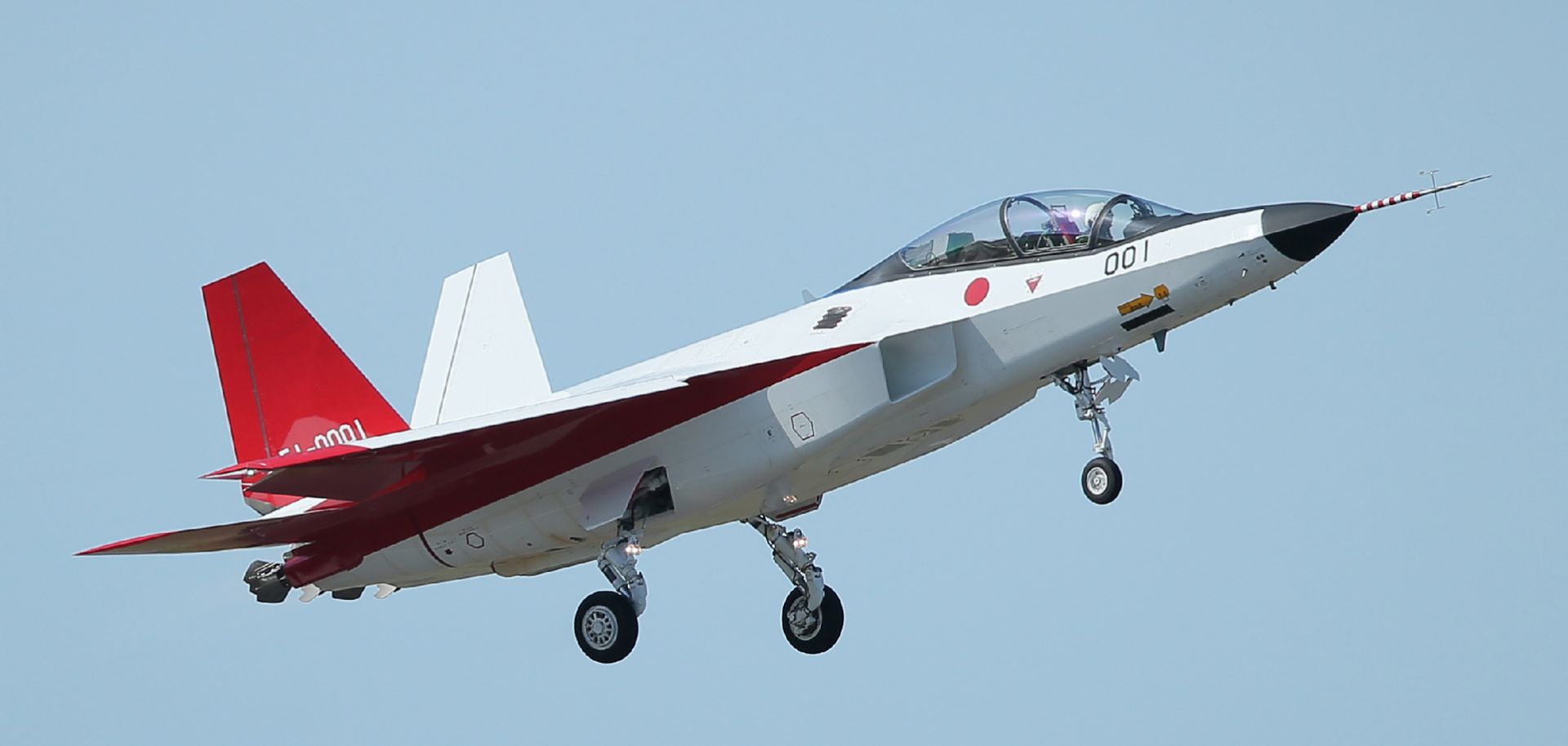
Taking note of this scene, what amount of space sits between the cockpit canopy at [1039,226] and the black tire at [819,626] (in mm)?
3728

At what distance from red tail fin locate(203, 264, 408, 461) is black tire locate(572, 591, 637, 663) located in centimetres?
303

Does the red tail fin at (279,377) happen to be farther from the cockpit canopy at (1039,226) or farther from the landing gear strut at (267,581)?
the cockpit canopy at (1039,226)

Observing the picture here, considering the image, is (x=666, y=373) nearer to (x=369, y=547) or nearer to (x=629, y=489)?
(x=629, y=489)

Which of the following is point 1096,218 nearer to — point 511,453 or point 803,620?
point 803,620

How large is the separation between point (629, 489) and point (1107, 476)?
431cm

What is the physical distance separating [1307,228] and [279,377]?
389 inches

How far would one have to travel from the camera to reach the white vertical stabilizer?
870 inches

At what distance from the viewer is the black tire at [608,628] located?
63.2ft

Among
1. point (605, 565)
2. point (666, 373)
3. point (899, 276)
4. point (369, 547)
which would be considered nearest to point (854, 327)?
point (899, 276)

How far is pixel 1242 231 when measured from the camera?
17172 millimetres

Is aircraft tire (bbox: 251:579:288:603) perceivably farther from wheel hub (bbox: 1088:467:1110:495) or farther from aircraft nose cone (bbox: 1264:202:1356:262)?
aircraft nose cone (bbox: 1264:202:1356:262)

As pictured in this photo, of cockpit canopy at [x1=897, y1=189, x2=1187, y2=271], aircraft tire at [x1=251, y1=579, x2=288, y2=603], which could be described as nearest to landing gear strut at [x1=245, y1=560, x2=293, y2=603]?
aircraft tire at [x1=251, y1=579, x2=288, y2=603]

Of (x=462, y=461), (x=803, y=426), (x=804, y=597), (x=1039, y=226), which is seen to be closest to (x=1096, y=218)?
(x=1039, y=226)

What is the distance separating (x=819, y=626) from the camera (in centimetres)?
2081
